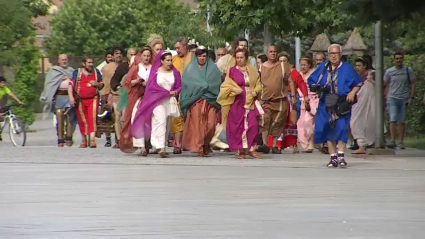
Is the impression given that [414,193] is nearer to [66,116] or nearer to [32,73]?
[66,116]

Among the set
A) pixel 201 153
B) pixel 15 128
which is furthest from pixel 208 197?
pixel 15 128

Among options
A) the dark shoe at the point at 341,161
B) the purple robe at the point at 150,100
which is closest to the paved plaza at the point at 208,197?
the dark shoe at the point at 341,161

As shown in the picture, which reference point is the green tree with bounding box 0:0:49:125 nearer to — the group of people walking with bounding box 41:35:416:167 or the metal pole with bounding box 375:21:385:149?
the group of people walking with bounding box 41:35:416:167

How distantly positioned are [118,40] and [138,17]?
150 cm

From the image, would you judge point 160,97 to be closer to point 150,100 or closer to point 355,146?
point 150,100

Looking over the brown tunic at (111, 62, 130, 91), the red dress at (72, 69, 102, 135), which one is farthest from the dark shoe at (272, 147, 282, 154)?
the red dress at (72, 69, 102, 135)

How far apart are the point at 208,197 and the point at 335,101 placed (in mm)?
4495

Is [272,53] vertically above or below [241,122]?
above

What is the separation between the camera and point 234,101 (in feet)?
63.0

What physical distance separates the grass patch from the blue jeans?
24.1 inches

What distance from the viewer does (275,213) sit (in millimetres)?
11219

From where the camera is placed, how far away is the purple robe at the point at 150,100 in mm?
19250

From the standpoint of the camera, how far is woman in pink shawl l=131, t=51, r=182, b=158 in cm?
1925

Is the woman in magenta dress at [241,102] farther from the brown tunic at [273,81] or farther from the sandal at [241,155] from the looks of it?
the brown tunic at [273,81]
